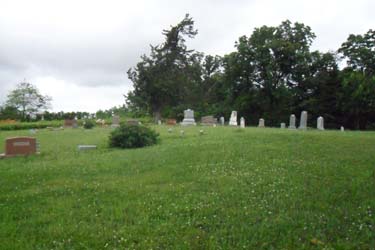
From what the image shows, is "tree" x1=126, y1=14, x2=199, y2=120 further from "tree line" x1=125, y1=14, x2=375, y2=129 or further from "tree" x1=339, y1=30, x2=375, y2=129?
"tree" x1=339, y1=30, x2=375, y2=129

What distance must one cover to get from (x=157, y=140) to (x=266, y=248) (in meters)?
14.3

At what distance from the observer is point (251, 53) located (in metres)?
53.4

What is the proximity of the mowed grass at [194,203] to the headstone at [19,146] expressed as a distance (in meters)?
3.52

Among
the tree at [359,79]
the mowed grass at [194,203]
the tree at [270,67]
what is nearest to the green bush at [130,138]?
the mowed grass at [194,203]

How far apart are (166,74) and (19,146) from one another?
133 ft

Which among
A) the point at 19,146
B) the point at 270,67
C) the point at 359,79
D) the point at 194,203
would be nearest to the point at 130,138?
the point at 19,146

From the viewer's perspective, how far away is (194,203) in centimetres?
694

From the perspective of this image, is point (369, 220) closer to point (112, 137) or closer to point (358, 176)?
point (358, 176)

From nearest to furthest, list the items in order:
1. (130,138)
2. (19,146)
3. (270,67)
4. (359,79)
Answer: (19,146) < (130,138) < (359,79) < (270,67)

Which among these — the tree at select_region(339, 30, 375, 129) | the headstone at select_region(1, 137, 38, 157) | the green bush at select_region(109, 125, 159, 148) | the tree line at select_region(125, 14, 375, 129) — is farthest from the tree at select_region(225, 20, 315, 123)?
the headstone at select_region(1, 137, 38, 157)

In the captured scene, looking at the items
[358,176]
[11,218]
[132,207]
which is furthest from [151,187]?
[358,176]

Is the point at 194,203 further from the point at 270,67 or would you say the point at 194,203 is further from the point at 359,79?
the point at 270,67

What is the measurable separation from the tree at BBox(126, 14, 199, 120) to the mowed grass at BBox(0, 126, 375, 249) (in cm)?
4205

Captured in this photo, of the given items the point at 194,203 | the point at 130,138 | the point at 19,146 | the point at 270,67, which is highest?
the point at 270,67
